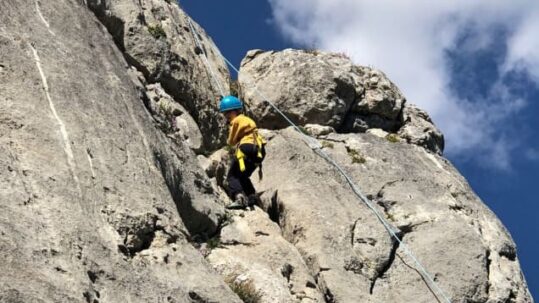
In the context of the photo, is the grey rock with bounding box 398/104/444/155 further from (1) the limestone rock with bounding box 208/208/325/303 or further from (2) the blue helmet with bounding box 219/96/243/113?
(1) the limestone rock with bounding box 208/208/325/303

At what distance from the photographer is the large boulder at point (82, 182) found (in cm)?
905

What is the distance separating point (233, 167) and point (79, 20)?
4.18 meters

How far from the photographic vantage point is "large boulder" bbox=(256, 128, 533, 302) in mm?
14828

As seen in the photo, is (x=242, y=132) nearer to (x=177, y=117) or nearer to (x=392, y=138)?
(x=177, y=117)

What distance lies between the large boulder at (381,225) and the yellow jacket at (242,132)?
1032mm

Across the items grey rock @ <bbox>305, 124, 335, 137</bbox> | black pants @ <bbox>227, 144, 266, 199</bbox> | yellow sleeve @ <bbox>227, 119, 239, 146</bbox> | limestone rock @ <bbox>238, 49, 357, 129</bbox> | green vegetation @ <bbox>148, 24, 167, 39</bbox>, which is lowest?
black pants @ <bbox>227, 144, 266, 199</bbox>

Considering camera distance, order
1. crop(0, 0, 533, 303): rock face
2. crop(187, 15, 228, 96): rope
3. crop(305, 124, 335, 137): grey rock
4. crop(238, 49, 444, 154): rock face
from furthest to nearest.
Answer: crop(238, 49, 444, 154): rock face < crop(187, 15, 228, 96): rope < crop(305, 124, 335, 137): grey rock < crop(0, 0, 533, 303): rock face

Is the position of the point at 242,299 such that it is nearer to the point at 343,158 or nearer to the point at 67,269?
the point at 67,269

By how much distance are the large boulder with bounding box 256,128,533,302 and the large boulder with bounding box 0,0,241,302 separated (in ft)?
7.22

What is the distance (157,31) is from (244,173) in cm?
383

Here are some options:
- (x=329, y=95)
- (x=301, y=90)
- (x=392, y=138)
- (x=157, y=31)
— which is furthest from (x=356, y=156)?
(x=157, y=31)

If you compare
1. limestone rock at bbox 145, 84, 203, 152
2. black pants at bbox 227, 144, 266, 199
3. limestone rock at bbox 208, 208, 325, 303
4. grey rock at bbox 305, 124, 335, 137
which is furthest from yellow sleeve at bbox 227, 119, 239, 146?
grey rock at bbox 305, 124, 335, 137

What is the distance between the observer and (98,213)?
34.3ft

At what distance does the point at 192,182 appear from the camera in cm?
1446
